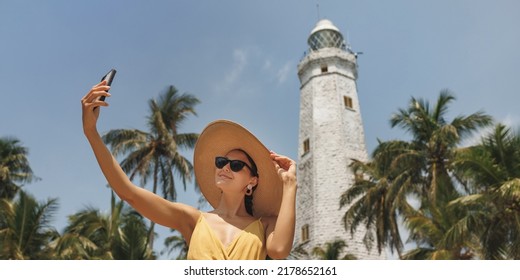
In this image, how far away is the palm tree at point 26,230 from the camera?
15805 mm

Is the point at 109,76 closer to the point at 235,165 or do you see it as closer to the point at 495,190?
the point at 235,165

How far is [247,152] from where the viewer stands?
139 inches

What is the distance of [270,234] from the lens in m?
3.18

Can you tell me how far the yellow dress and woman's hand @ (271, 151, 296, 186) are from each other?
37 centimetres

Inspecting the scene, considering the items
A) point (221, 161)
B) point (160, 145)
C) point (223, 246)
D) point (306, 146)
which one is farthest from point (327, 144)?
point (223, 246)

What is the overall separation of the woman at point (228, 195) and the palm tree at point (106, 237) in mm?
12344

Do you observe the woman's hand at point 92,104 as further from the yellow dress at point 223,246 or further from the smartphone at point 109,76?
the yellow dress at point 223,246

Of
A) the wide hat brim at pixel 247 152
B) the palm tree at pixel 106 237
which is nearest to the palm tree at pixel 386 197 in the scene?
the palm tree at pixel 106 237

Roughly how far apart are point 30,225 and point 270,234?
48.8 ft

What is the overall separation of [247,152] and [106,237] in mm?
17396
